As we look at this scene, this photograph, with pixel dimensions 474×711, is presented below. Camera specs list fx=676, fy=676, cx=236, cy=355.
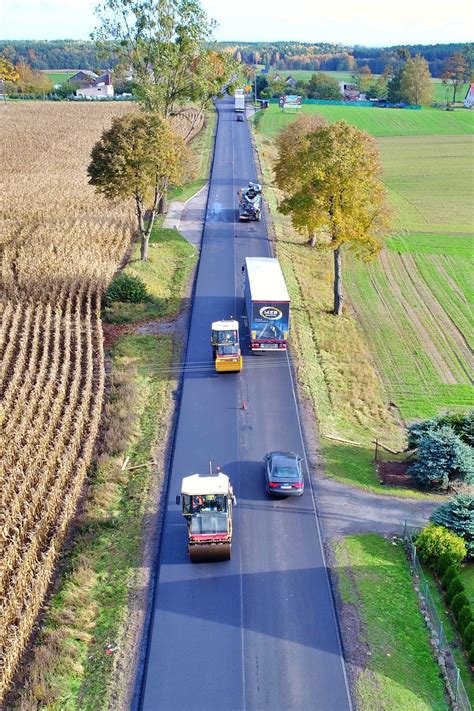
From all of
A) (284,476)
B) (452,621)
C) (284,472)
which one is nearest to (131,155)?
(284,472)

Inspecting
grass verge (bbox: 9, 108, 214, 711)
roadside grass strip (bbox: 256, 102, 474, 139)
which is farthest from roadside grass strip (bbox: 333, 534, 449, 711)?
roadside grass strip (bbox: 256, 102, 474, 139)

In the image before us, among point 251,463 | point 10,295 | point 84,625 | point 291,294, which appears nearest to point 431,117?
point 291,294

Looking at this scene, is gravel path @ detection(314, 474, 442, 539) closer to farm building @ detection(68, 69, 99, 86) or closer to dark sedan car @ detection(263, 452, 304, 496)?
dark sedan car @ detection(263, 452, 304, 496)

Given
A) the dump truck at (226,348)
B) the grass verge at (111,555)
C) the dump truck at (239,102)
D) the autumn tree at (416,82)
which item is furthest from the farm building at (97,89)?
the dump truck at (226,348)

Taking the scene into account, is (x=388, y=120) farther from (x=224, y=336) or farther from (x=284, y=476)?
(x=284, y=476)

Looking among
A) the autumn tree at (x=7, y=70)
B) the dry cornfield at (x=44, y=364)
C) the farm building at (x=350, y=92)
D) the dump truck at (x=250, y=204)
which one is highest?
the autumn tree at (x=7, y=70)

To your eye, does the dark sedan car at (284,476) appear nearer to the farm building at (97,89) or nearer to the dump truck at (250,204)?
the dump truck at (250,204)

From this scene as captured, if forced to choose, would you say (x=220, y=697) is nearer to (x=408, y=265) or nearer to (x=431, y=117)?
(x=408, y=265)
